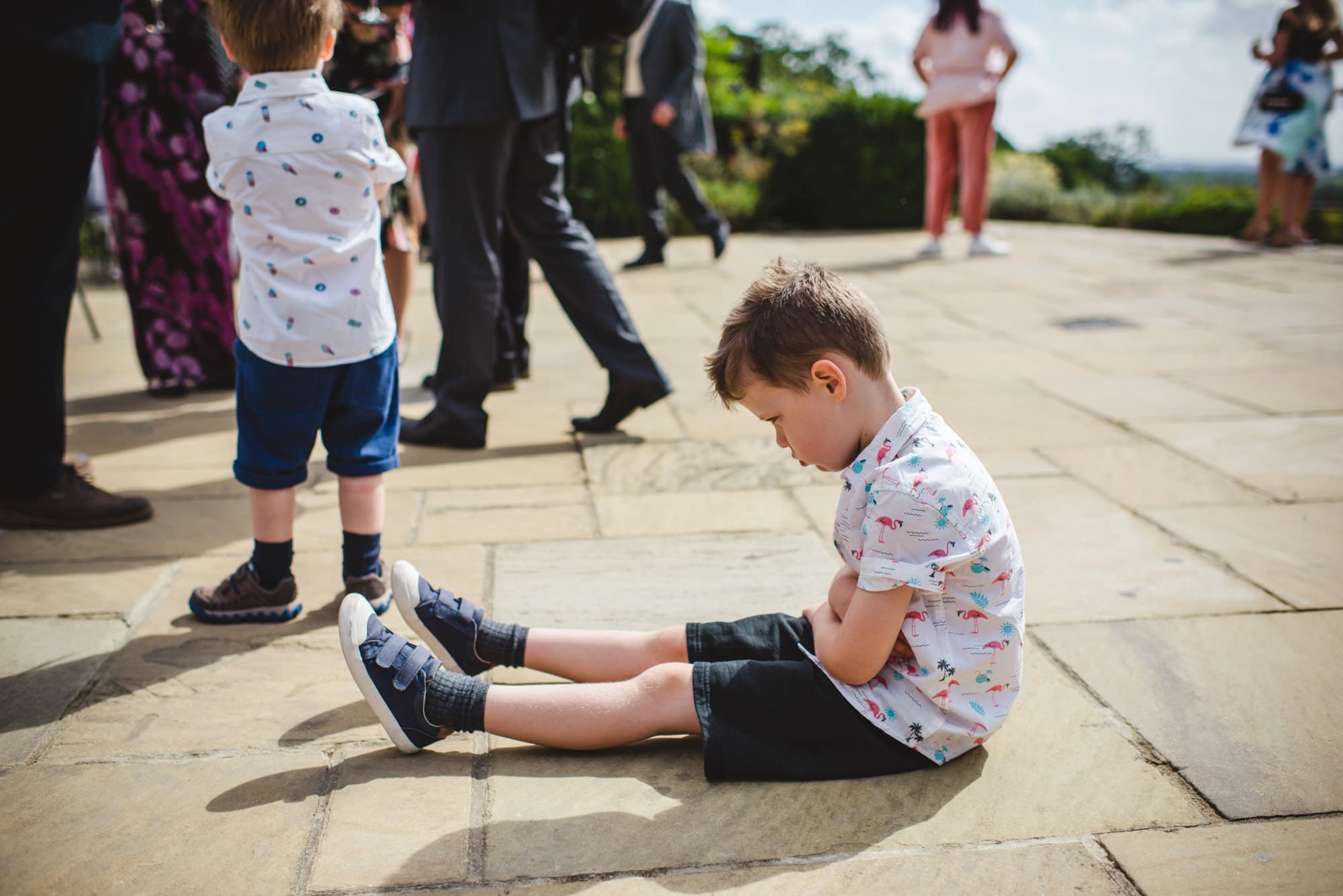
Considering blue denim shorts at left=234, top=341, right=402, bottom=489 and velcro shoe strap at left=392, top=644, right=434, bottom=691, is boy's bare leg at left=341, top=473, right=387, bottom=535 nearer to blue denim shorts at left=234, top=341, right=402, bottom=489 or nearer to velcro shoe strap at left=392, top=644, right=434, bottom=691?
blue denim shorts at left=234, top=341, right=402, bottom=489

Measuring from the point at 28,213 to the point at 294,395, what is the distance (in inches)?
43.2

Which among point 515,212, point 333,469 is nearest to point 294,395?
point 333,469

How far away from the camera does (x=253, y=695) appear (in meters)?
2.03

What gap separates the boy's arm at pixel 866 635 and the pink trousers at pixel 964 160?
6.93m

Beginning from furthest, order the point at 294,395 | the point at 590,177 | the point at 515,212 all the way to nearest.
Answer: the point at 590,177 < the point at 515,212 < the point at 294,395

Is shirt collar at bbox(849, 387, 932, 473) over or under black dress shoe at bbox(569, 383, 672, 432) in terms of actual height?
over

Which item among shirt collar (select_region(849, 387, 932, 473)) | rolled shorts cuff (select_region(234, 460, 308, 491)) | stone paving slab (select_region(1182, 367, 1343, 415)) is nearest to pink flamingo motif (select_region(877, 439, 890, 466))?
shirt collar (select_region(849, 387, 932, 473))

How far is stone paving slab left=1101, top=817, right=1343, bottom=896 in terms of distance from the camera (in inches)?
59.3

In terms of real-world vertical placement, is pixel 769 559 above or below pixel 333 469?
below

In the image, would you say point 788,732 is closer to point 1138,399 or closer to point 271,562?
point 271,562

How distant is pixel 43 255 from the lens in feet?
9.15

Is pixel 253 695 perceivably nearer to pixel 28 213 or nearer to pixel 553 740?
pixel 553 740

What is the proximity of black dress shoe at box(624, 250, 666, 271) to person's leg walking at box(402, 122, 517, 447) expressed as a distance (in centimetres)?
431

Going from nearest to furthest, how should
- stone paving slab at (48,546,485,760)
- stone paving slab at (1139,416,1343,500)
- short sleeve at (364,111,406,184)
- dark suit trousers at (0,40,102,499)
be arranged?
Answer: stone paving slab at (48,546,485,760) → short sleeve at (364,111,406,184) → dark suit trousers at (0,40,102,499) → stone paving slab at (1139,416,1343,500)
